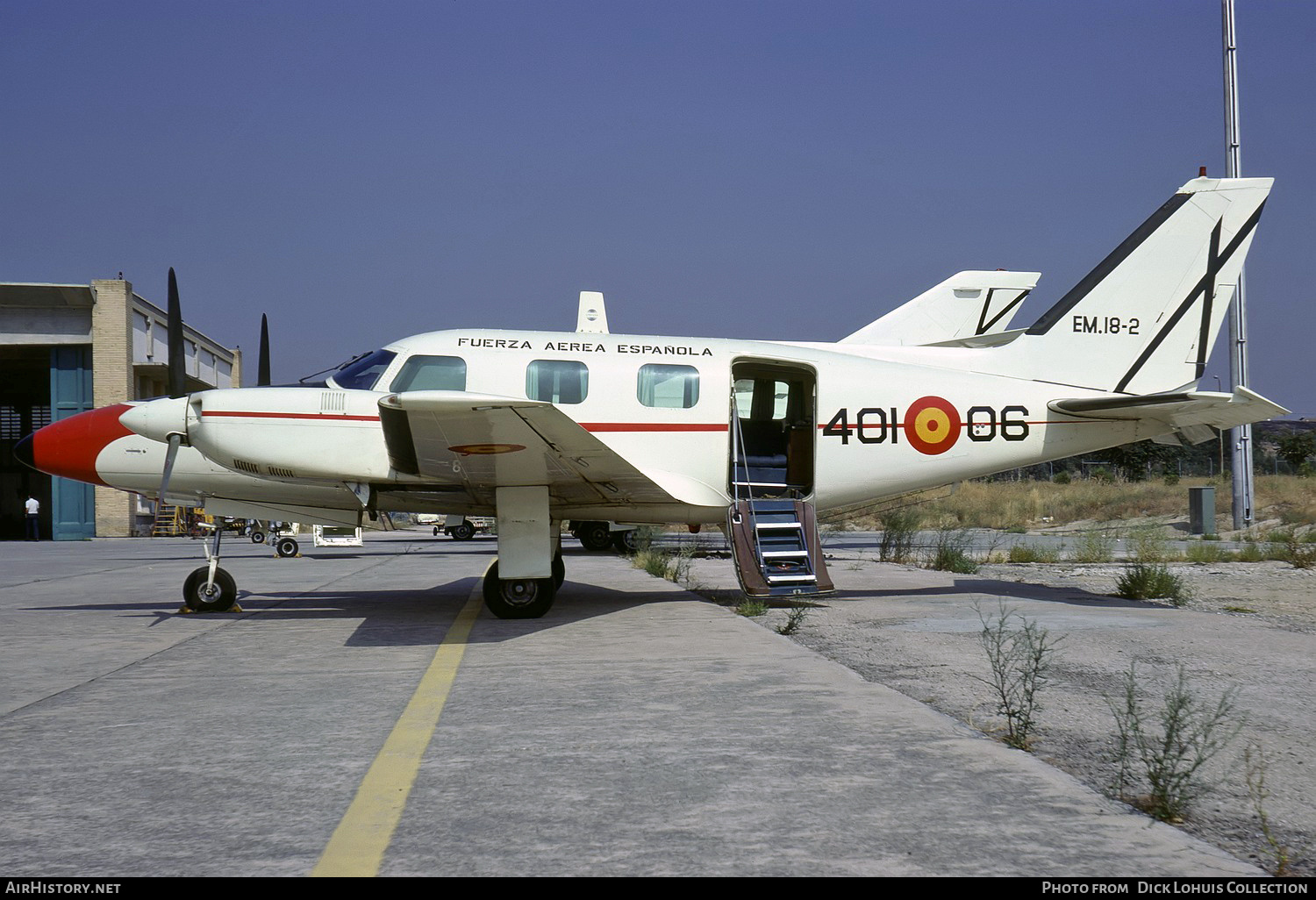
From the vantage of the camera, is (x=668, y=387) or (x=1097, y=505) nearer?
(x=668, y=387)


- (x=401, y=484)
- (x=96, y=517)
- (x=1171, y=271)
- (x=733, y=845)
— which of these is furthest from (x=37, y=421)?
(x=733, y=845)

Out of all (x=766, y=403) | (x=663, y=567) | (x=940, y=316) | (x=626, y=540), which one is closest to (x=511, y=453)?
(x=766, y=403)

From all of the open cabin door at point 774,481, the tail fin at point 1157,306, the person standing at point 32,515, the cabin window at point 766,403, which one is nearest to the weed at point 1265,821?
the open cabin door at point 774,481

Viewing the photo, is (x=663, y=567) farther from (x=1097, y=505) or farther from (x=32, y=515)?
(x=32, y=515)

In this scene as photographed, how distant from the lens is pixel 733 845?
125 inches

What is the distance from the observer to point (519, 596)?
983 cm

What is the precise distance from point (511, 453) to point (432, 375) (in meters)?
1.93

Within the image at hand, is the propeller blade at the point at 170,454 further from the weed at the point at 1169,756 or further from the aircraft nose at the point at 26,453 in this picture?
the weed at the point at 1169,756

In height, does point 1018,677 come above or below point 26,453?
below

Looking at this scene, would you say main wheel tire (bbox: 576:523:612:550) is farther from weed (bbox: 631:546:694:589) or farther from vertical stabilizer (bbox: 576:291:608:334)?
vertical stabilizer (bbox: 576:291:608:334)

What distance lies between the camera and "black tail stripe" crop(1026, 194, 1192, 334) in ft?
39.9

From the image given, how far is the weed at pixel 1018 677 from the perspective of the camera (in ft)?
15.6

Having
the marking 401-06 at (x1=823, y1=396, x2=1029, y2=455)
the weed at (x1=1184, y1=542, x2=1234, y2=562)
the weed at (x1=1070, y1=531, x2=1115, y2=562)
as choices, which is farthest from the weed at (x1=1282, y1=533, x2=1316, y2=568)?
the marking 401-06 at (x1=823, y1=396, x2=1029, y2=455)

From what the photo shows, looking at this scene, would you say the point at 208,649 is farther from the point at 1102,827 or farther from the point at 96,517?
the point at 96,517
